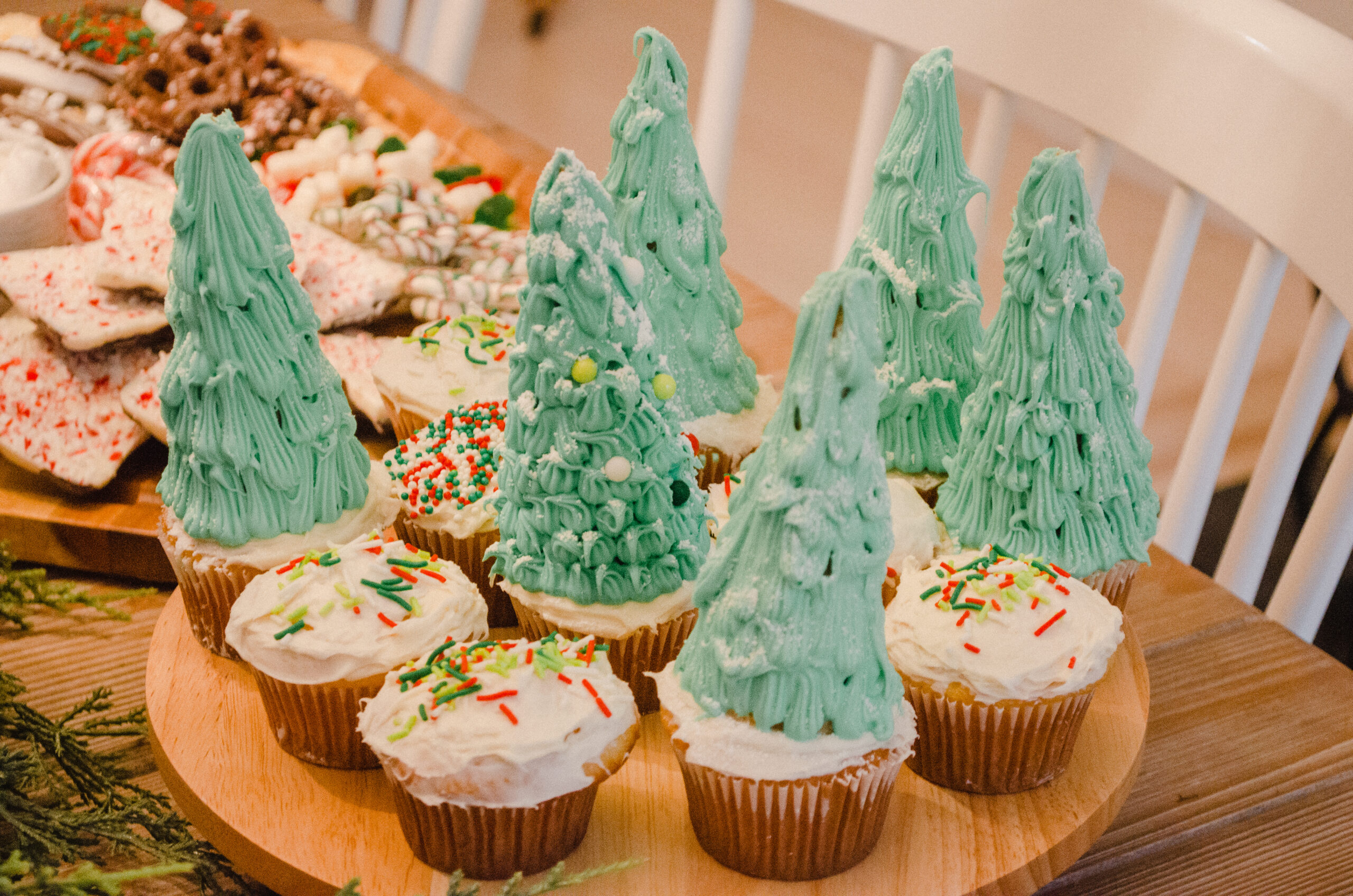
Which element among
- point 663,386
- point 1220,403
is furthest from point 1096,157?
point 663,386

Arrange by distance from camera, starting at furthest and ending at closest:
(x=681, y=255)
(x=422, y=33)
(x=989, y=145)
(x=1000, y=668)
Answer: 1. (x=422, y=33)
2. (x=989, y=145)
3. (x=681, y=255)
4. (x=1000, y=668)

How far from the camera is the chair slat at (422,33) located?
159 inches

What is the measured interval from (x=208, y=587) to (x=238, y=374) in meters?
0.26

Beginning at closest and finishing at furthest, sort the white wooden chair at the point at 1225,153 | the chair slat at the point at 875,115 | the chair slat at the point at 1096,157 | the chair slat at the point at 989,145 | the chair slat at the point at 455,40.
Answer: the white wooden chair at the point at 1225,153
the chair slat at the point at 1096,157
the chair slat at the point at 989,145
the chair slat at the point at 875,115
the chair slat at the point at 455,40

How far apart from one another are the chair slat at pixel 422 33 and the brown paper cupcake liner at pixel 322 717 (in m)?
3.18

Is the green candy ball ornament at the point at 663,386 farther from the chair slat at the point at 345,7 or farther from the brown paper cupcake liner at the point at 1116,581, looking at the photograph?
the chair slat at the point at 345,7

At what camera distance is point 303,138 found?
273 centimetres

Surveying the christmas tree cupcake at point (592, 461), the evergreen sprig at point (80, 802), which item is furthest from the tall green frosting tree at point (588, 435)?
the evergreen sprig at point (80, 802)

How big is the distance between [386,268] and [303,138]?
0.84 m

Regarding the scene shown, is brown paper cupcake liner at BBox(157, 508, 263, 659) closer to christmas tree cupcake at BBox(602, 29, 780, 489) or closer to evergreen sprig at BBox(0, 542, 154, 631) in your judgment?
evergreen sprig at BBox(0, 542, 154, 631)

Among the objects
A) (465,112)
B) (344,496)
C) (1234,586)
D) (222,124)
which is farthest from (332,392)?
(465,112)

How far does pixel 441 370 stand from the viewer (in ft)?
5.98

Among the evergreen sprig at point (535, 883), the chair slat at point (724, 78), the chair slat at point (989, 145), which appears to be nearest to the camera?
the evergreen sprig at point (535, 883)

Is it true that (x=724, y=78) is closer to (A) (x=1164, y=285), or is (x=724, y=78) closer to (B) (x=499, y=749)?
(A) (x=1164, y=285)
